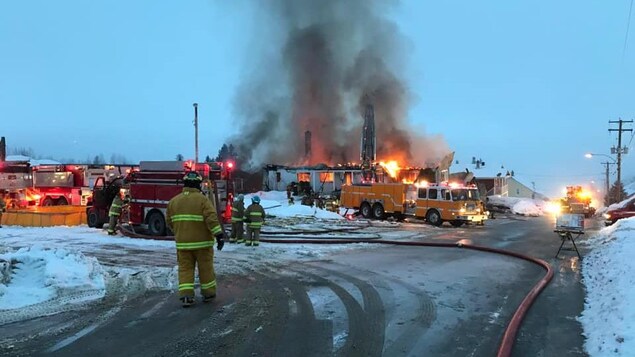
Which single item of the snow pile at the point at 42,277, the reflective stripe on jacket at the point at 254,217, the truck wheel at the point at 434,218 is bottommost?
the truck wheel at the point at 434,218

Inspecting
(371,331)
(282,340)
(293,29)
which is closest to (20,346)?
(282,340)

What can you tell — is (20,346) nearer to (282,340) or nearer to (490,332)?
(282,340)

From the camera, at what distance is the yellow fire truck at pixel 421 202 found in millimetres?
24016

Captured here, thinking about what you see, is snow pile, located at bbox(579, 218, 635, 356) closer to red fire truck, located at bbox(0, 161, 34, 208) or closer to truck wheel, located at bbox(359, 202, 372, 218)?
truck wheel, located at bbox(359, 202, 372, 218)

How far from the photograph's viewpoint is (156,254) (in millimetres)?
11586

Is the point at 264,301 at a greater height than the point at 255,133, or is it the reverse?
the point at 255,133

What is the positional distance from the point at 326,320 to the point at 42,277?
4.00 m

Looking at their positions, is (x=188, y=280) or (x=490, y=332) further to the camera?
(x=188, y=280)

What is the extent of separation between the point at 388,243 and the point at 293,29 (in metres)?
44.5

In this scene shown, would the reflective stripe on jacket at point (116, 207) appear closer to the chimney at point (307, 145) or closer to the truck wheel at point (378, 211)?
the truck wheel at point (378, 211)

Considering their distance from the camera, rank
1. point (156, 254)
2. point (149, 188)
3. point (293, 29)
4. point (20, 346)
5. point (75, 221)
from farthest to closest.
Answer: point (293, 29) → point (75, 221) → point (149, 188) → point (156, 254) → point (20, 346)

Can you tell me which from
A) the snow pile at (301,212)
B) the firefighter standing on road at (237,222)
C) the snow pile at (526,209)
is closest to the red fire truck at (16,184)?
the snow pile at (301,212)

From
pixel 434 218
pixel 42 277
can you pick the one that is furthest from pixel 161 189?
pixel 434 218

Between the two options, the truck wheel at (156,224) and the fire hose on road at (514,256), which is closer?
the fire hose on road at (514,256)
